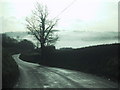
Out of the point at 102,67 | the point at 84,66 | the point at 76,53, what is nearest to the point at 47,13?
the point at 76,53

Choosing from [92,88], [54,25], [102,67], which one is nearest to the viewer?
[92,88]

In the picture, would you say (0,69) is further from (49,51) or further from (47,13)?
(47,13)

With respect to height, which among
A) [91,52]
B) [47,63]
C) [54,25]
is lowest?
[47,63]

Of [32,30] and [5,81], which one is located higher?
[32,30]

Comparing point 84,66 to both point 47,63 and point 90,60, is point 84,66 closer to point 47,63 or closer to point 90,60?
point 90,60

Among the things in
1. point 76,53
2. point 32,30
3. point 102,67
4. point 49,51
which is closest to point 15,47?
point 32,30

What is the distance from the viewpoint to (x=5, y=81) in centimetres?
1597

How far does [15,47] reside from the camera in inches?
5335

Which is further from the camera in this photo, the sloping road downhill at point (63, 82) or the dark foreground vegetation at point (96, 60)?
the dark foreground vegetation at point (96, 60)

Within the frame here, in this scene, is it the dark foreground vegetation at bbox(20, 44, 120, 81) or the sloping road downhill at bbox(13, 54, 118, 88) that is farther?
the dark foreground vegetation at bbox(20, 44, 120, 81)

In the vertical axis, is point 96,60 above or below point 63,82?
above

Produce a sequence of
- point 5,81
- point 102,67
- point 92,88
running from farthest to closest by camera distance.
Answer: point 102,67, point 5,81, point 92,88

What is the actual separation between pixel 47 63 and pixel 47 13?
17.3 m

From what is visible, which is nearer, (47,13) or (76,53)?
(76,53)
